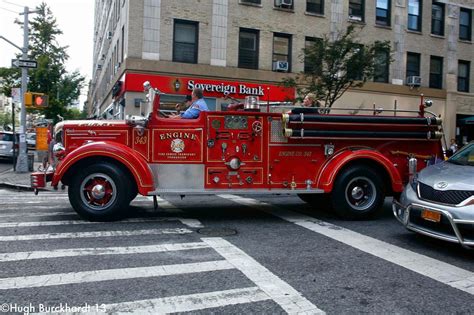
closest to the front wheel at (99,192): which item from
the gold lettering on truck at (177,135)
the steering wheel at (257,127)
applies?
the gold lettering on truck at (177,135)

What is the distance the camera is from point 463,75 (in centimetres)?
2838

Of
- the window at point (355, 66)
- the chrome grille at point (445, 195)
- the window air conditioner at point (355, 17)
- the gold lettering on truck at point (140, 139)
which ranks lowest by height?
the chrome grille at point (445, 195)

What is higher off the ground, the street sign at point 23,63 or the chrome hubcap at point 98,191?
the street sign at point 23,63

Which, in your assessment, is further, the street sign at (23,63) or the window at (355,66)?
the window at (355,66)

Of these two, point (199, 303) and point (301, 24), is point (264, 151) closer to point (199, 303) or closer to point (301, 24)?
point (199, 303)

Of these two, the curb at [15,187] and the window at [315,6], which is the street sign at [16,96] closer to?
the curb at [15,187]

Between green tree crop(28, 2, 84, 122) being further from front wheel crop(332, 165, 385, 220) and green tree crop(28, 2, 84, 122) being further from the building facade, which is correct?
front wheel crop(332, 165, 385, 220)

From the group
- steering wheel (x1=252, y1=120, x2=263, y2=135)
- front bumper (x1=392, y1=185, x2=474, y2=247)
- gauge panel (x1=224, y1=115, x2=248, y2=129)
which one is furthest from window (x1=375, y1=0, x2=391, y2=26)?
front bumper (x1=392, y1=185, x2=474, y2=247)

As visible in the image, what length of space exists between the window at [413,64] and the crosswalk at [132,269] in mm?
22797

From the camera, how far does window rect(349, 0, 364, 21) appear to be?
2467cm

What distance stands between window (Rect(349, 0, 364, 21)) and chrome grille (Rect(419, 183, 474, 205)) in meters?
20.7

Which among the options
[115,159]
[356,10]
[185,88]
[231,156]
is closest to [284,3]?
[356,10]

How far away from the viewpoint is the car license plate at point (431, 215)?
17.8 feet

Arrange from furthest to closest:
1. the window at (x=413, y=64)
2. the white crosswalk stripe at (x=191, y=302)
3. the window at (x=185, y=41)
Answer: the window at (x=413, y=64), the window at (x=185, y=41), the white crosswalk stripe at (x=191, y=302)
